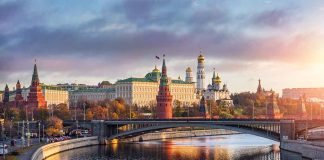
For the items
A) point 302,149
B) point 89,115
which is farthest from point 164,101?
point 302,149

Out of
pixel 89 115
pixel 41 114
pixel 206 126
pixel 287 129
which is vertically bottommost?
A: pixel 287 129

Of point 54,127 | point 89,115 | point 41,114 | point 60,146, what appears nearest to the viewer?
point 60,146

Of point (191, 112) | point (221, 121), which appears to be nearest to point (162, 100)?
point (191, 112)

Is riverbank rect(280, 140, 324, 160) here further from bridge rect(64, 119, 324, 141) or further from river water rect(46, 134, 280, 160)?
bridge rect(64, 119, 324, 141)

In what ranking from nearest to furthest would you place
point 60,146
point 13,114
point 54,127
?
point 60,146, point 54,127, point 13,114

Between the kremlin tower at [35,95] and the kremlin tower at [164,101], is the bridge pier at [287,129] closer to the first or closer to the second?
the kremlin tower at [164,101]

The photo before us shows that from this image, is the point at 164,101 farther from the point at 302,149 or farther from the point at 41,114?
the point at 302,149

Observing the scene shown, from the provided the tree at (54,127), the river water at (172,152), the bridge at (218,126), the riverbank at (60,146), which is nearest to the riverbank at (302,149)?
the river water at (172,152)

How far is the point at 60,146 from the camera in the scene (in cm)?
9044

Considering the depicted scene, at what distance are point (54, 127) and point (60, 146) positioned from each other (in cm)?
3418

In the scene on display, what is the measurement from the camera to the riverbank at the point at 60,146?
74713 mm

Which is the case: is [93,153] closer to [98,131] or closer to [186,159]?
[186,159]

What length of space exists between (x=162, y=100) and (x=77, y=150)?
55271mm

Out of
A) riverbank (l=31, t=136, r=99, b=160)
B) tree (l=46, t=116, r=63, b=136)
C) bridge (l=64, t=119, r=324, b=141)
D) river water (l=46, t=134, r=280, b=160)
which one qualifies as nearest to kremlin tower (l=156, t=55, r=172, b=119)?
tree (l=46, t=116, r=63, b=136)
